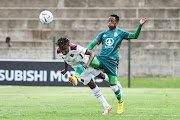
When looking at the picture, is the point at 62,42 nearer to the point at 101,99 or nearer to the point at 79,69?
the point at 79,69

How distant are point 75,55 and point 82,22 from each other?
57.4 feet

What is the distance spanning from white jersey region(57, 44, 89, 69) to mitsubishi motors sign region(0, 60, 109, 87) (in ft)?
31.0

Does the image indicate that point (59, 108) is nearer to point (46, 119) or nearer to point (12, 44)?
point (46, 119)

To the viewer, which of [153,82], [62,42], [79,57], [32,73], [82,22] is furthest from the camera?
[82,22]

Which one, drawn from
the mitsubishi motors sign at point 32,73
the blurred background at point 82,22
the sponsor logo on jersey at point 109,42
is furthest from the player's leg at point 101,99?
the blurred background at point 82,22

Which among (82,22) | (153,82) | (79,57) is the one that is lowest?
(153,82)

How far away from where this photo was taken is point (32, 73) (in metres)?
18.7

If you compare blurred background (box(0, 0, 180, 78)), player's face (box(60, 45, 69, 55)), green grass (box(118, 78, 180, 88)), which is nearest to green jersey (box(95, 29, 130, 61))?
player's face (box(60, 45, 69, 55))

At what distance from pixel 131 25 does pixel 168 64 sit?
166 inches

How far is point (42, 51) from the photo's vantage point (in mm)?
23375

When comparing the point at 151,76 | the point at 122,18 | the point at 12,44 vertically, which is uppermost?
the point at 122,18

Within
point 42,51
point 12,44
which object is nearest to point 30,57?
point 42,51

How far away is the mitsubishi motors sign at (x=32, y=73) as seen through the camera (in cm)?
1858

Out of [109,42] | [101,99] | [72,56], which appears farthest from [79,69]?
[109,42]
